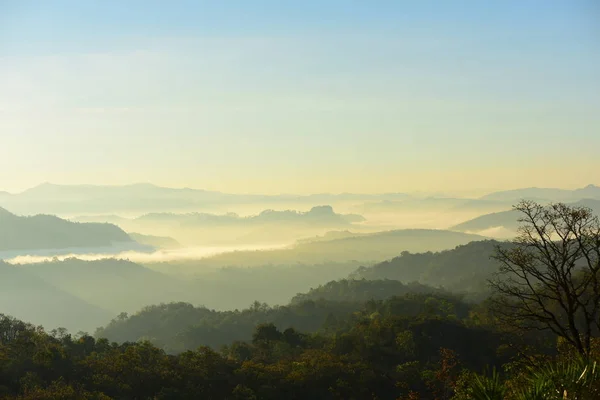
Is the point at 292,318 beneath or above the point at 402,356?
beneath

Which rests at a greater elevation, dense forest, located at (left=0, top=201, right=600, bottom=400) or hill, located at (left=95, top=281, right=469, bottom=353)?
dense forest, located at (left=0, top=201, right=600, bottom=400)

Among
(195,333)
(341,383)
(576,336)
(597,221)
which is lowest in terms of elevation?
(195,333)

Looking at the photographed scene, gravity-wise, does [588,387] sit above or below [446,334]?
above

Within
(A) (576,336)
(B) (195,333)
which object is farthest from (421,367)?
(B) (195,333)

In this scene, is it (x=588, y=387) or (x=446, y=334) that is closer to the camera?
(x=588, y=387)

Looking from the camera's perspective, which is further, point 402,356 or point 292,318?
point 292,318

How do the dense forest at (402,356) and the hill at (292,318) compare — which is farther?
the hill at (292,318)

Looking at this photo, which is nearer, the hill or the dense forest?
the dense forest

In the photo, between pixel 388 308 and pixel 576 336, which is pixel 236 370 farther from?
pixel 388 308

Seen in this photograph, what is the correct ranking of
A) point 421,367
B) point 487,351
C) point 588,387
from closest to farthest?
point 588,387, point 421,367, point 487,351

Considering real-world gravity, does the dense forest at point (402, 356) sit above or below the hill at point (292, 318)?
above

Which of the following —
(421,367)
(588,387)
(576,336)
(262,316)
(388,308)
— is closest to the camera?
(588,387)
